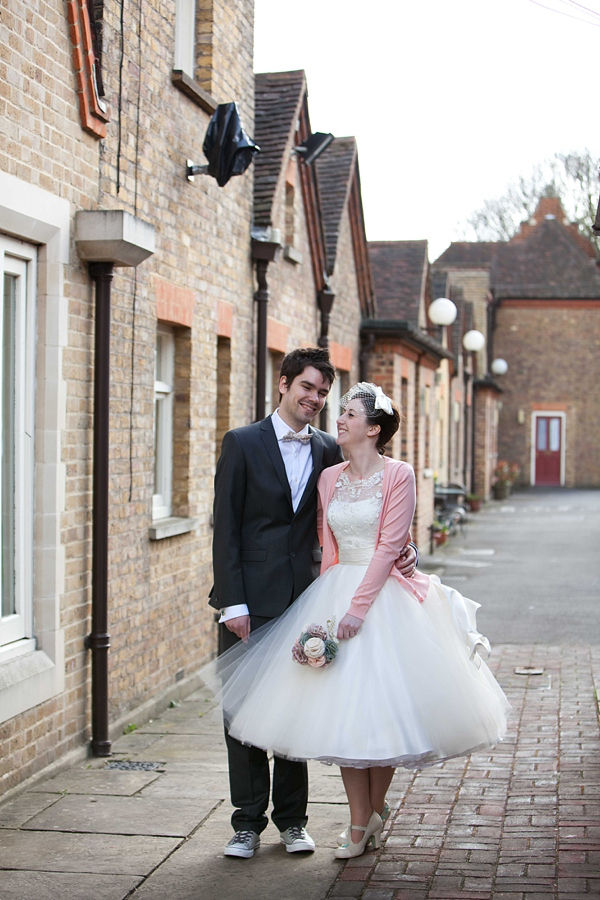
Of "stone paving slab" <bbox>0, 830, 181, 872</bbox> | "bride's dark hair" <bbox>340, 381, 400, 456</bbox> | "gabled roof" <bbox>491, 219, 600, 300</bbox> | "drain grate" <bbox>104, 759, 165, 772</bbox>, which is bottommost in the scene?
"drain grate" <bbox>104, 759, 165, 772</bbox>

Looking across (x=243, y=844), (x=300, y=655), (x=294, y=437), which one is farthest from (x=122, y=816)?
(x=294, y=437)

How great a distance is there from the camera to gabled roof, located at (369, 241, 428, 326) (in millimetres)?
19672

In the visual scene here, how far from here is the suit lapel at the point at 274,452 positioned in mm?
4887

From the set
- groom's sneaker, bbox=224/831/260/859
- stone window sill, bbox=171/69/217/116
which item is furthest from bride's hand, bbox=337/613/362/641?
stone window sill, bbox=171/69/217/116

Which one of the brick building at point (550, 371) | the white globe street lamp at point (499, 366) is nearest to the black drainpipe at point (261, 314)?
the white globe street lamp at point (499, 366)

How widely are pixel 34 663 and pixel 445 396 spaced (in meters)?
21.8

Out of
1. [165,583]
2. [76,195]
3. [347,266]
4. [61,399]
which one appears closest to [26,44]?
[76,195]

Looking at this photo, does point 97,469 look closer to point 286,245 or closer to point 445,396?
point 286,245

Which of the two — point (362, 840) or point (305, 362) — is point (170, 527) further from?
point (362, 840)

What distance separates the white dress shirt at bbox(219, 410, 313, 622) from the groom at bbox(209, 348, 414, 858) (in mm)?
14

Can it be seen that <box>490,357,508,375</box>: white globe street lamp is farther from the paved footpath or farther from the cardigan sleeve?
the cardigan sleeve

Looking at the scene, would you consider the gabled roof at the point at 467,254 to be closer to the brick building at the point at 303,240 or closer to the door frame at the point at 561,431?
the door frame at the point at 561,431

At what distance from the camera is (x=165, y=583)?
823 cm

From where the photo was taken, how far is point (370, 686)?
448cm
